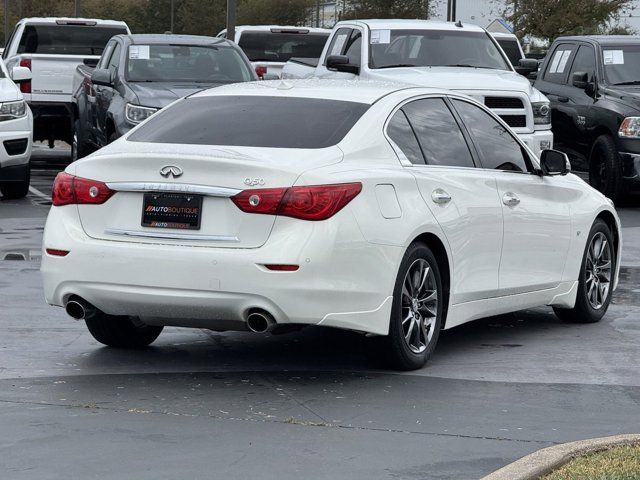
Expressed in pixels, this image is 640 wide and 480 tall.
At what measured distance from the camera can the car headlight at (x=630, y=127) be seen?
18.3m

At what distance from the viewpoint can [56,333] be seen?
9.08m

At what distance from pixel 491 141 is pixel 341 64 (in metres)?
8.78

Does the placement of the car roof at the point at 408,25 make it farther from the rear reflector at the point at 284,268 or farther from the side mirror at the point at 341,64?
the rear reflector at the point at 284,268

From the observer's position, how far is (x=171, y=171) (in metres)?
7.51

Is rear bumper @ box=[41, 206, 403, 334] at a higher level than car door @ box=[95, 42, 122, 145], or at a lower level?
higher

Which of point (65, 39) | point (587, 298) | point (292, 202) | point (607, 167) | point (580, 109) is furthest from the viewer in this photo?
point (65, 39)

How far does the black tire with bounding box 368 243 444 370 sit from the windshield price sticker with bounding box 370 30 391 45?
33.7 feet

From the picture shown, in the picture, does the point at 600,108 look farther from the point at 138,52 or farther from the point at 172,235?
the point at 172,235

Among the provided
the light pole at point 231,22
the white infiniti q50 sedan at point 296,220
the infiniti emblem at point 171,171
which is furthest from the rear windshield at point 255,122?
the light pole at point 231,22

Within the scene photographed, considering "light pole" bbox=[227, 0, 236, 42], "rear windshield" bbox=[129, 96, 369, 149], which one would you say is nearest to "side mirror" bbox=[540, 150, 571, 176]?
"rear windshield" bbox=[129, 96, 369, 149]

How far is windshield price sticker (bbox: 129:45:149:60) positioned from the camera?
18125 millimetres

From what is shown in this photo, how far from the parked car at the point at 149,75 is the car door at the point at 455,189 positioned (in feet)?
27.8

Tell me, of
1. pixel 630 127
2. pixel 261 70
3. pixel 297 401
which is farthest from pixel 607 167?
pixel 297 401

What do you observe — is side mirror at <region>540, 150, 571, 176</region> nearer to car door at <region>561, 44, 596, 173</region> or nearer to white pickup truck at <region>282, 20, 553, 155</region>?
white pickup truck at <region>282, 20, 553, 155</region>
